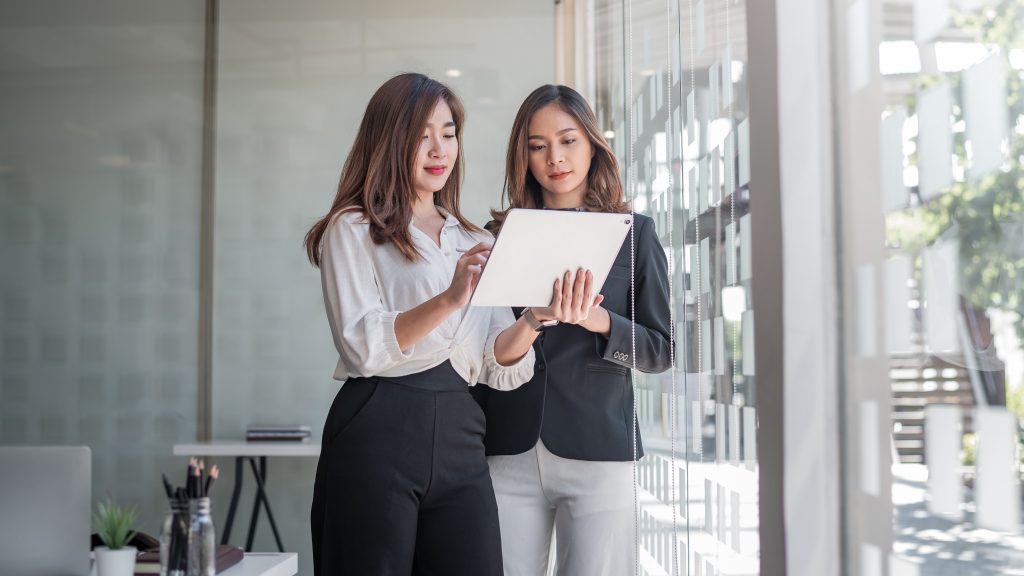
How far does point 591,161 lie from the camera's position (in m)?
2.17

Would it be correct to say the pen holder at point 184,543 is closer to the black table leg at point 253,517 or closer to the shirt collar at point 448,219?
the shirt collar at point 448,219

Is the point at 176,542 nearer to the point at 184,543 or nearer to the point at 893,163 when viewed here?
the point at 184,543

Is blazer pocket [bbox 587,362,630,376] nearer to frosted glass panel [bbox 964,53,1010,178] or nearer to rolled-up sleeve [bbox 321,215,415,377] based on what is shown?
rolled-up sleeve [bbox 321,215,415,377]

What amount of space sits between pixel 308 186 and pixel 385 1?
98 cm

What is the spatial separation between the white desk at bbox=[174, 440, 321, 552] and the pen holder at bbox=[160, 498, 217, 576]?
283 cm

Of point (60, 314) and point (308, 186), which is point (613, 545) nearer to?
point (308, 186)

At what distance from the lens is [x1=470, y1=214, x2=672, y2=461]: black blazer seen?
1.96 metres

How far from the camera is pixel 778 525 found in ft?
3.87

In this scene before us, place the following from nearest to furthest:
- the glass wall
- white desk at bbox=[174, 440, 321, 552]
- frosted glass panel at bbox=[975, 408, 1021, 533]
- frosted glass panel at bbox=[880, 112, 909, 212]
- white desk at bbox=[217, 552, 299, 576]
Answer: frosted glass panel at bbox=[975, 408, 1021, 533], frosted glass panel at bbox=[880, 112, 909, 212], white desk at bbox=[217, 552, 299, 576], white desk at bbox=[174, 440, 321, 552], the glass wall

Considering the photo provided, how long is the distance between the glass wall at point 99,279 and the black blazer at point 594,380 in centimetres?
302

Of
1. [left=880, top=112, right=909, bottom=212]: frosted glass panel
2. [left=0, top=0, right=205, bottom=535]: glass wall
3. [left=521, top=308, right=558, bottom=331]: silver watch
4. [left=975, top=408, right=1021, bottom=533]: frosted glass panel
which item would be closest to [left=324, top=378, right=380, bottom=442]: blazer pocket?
[left=521, top=308, right=558, bottom=331]: silver watch

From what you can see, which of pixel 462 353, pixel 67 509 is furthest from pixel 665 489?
pixel 67 509

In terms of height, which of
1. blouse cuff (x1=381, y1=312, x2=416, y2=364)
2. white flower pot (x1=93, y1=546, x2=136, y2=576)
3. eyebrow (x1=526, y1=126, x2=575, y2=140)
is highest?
eyebrow (x1=526, y1=126, x2=575, y2=140)

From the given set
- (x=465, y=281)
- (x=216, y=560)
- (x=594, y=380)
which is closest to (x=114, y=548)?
(x=216, y=560)
